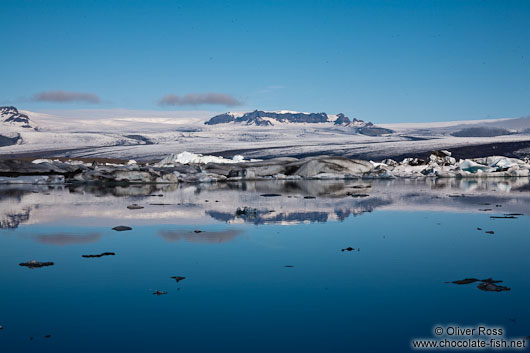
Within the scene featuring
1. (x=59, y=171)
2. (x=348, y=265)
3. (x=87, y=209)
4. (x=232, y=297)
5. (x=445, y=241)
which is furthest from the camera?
(x=59, y=171)

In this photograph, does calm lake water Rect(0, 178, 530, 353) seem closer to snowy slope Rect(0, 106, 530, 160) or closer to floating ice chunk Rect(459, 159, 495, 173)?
floating ice chunk Rect(459, 159, 495, 173)

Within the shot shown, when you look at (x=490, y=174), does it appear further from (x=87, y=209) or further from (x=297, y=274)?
(x=297, y=274)

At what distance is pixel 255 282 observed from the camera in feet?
19.5

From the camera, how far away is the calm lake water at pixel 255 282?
440cm

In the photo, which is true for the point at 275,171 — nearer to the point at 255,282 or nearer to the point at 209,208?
the point at 209,208

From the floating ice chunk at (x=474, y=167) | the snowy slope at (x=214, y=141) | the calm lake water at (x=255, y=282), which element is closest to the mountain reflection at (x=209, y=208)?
the calm lake water at (x=255, y=282)

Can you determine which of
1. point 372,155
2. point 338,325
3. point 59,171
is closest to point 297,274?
point 338,325

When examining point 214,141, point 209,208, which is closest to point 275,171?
point 209,208

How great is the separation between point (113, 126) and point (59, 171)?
122 metres

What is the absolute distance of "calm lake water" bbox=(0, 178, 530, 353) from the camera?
4398 mm

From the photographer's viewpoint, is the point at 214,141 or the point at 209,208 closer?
the point at 209,208

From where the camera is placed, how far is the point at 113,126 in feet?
Result: 499

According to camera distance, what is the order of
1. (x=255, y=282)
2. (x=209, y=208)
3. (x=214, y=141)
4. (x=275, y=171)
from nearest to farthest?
(x=255, y=282)
(x=209, y=208)
(x=275, y=171)
(x=214, y=141)

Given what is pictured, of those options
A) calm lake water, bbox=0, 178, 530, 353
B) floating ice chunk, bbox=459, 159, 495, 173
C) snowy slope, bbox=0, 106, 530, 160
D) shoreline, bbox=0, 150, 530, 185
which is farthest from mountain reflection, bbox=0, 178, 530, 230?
snowy slope, bbox=0, 106, 530, 160
